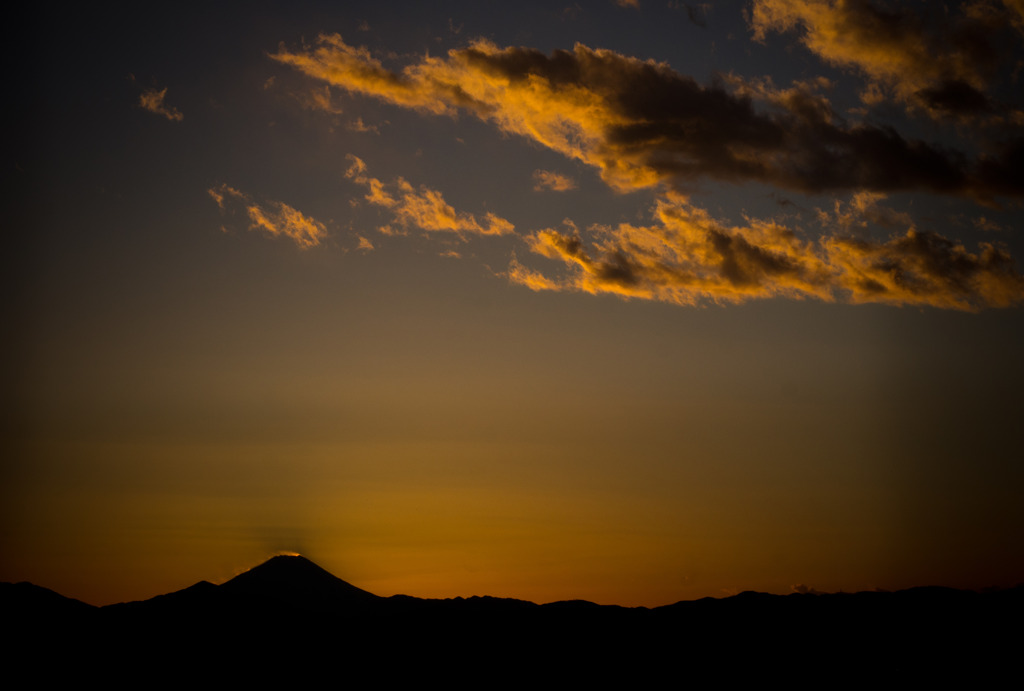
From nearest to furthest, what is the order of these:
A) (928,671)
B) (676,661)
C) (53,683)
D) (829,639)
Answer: (53,683)
(928,671)
(676,661)
(829,639)

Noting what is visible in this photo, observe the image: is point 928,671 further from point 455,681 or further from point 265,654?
point 265,654

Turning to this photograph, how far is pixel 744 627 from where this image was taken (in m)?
170

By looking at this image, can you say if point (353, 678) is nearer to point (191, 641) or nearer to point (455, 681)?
point (455, 681)

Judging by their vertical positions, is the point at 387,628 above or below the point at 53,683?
above

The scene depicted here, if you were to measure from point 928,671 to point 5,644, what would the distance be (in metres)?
166

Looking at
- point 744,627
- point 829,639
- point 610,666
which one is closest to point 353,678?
point 610,666

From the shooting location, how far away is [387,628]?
167750 millimetres

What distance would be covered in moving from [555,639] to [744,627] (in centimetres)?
4163

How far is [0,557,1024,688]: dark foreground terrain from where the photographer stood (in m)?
142

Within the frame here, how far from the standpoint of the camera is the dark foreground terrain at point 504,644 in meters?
142

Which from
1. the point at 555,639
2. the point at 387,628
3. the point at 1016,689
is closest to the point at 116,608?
the point at 387,628

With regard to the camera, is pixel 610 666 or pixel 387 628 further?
pixel 387 628

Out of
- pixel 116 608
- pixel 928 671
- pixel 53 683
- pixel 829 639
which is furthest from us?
pixel 116 608

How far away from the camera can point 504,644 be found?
160 meters
